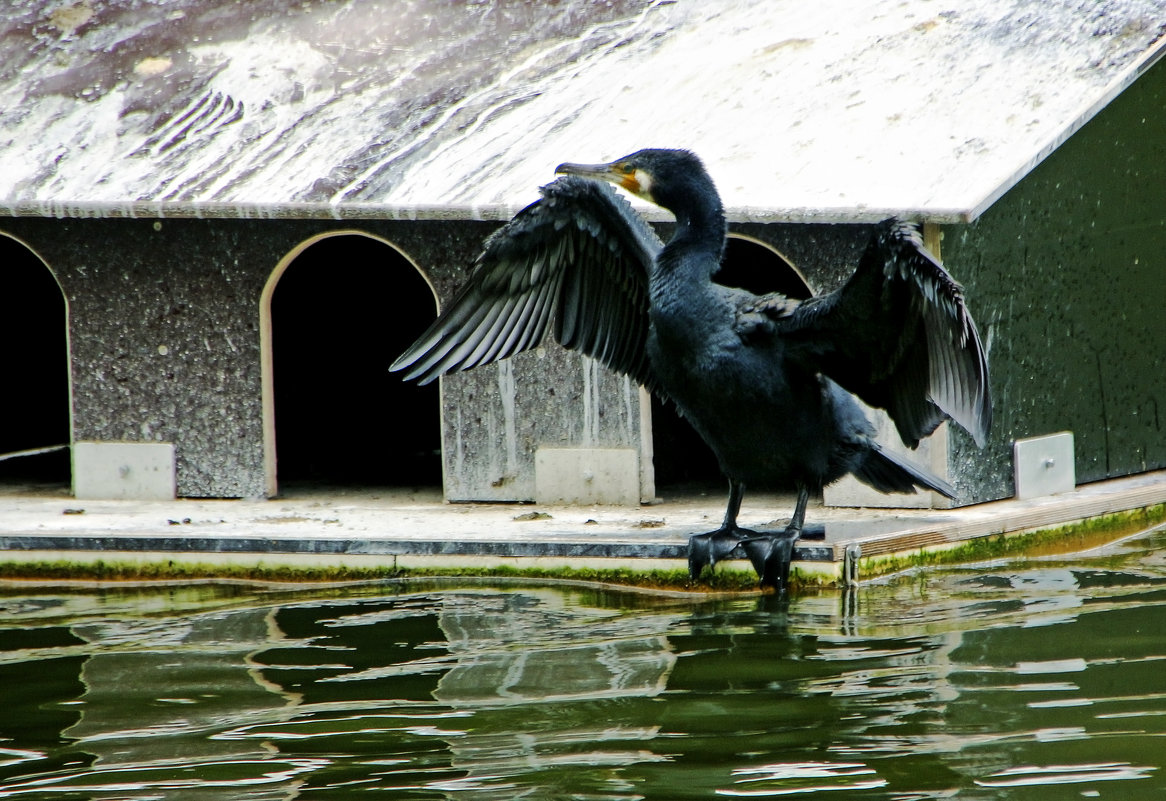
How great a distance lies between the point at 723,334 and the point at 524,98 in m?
2.70

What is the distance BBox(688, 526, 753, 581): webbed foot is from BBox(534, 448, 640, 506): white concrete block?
54.7 inches

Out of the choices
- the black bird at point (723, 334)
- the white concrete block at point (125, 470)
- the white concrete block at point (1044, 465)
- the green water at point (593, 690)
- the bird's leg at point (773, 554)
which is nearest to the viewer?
the green water at point (593, 690)

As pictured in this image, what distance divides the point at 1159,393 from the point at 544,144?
3517 mm

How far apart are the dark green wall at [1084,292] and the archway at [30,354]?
6535 mm

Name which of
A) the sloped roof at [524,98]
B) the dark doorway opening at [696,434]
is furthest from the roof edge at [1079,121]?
the dark doorway opening at [696,434]

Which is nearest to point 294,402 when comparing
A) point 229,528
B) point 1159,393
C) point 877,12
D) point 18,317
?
point 18,317

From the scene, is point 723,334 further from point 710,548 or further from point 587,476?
point 587,476

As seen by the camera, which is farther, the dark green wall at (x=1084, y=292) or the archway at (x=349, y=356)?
the archway at (x=349, y=356)

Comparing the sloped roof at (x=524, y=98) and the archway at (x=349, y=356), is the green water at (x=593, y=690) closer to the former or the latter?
the sloped roof at (x=524, y=98)

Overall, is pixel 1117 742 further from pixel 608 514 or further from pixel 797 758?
pixel 608 514

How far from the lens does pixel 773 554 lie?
704 cm

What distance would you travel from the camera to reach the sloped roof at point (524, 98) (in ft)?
26.7

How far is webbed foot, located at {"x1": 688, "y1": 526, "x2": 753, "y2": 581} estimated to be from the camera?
7145mm

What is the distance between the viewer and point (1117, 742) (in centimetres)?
491
